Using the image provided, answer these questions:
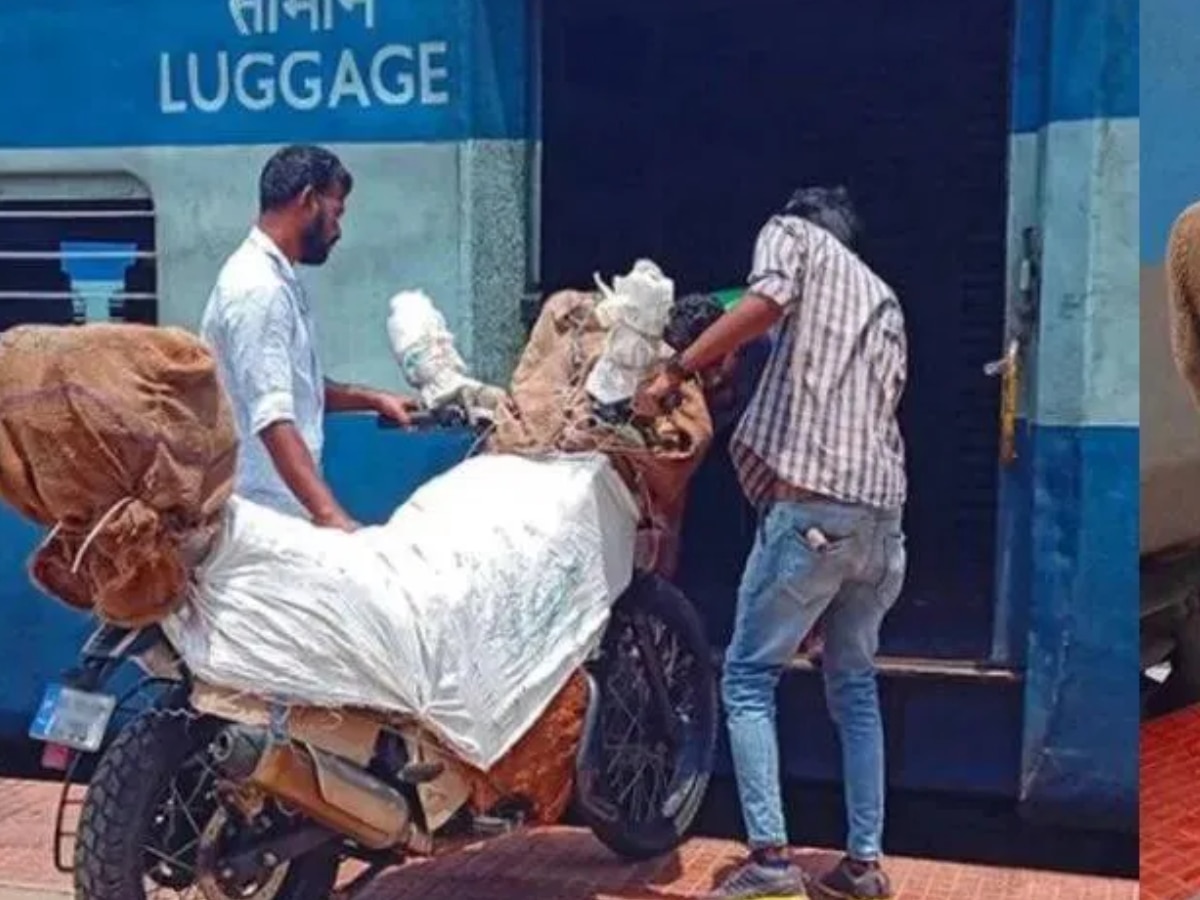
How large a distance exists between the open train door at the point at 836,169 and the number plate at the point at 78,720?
1828 mm

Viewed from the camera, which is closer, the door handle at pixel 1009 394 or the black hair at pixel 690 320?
the black hair at pixel 690 320

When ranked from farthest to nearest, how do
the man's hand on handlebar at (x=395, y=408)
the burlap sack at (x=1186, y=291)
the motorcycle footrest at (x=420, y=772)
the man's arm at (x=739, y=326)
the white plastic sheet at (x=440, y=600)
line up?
1. the man's hand on handlebar at (x=395, y=408)
2. the man's arm at (x=739, y=326)
3. the motorcycle footrest at (x=420, y=772)
4. the white plastic sheet at (x=440, y=600)
5. the burlap sack at (x=1186, y=291)

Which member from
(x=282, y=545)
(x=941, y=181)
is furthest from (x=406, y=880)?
(x=941, y=181)

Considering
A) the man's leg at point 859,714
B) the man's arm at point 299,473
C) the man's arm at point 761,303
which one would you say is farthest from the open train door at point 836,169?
the man's arm at point 299,473

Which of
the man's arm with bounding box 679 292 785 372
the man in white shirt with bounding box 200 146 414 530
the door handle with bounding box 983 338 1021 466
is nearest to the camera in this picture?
the man's arm with bounding box 679 292 785 372

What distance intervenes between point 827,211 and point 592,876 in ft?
5.48

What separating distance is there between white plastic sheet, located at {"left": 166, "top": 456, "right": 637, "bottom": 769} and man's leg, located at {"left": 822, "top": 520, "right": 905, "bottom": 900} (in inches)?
20.4

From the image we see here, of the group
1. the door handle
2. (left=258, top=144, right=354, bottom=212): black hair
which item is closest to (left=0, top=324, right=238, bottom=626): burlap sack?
(left=258, top=144, right=354, bottom=212): black hair

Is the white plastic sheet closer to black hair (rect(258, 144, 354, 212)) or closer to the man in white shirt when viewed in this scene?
the man in white shirt

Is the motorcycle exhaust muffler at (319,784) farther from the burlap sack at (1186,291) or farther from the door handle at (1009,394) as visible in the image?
the burlap sack at (1186,291)

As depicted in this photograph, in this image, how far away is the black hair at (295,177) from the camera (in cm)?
466

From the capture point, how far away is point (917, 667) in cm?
494

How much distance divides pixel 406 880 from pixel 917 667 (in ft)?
4.43

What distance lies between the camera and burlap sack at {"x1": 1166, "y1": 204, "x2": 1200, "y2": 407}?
11.2 ft
